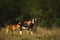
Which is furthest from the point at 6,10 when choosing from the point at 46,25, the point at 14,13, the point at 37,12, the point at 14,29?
the point at 14,29

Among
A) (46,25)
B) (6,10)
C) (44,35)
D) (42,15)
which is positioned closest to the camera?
(44,35)

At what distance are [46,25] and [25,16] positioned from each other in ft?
8.30

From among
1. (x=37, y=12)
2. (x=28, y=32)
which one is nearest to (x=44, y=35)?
(x=28, y=32)

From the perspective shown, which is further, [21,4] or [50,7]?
[21,4]

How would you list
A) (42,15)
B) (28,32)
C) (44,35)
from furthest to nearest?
(42,15) → (28,32) → (44,35)

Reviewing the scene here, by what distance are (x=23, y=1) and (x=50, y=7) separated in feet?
8.88

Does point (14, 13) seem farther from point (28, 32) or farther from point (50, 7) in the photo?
point (28, 32)

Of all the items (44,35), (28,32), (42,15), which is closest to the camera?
(44,35)

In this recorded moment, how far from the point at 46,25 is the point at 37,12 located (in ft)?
5.24

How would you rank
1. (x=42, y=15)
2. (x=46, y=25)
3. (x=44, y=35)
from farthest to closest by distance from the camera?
(x=42, y=15) → (x=46, y=25) → (x=44, y=35)

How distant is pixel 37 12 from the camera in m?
19.4

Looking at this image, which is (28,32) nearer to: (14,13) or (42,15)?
(42,15)

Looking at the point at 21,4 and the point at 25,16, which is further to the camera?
the point at 21,4

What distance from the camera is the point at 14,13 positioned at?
21.5 m
